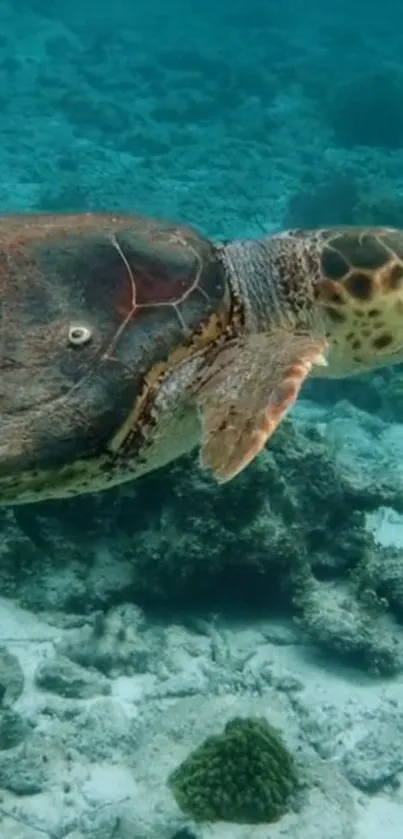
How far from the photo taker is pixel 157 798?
14.0 ft

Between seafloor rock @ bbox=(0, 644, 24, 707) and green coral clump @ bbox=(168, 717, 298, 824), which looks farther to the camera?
seafloor rock @ bbox=(0, 644, 24, 707)

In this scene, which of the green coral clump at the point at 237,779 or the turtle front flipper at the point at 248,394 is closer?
the turtle front flipper at the point at 248,394

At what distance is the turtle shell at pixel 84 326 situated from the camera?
9.25 ft

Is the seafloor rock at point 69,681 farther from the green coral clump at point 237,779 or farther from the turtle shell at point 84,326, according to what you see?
the turtle shell at point 84,326

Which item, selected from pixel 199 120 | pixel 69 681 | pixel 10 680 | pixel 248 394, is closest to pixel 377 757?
pixel 69 681

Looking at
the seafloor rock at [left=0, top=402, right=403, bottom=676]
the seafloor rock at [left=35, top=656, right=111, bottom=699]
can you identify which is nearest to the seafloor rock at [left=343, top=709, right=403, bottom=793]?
the seafloor rock at [left=0, top=402, right=403, bottom=676]

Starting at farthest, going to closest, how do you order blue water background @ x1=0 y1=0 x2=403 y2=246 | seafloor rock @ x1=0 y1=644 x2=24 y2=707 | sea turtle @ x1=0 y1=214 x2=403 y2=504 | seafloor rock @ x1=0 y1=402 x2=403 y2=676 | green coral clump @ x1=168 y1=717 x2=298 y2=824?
blue water background @ x1=0 y1=0 x2=403 y2=246 < seafloor rock @ x1=0 y1=402 x2=403 y2=676 < seafloor rock @ x1=0 y1=644 x2=24 y2=707 < green coral clump @ x1=168 y1=717 x2=298 y2=824 < sea turtle @ x1=0 y1=214 x2=403 y2=504

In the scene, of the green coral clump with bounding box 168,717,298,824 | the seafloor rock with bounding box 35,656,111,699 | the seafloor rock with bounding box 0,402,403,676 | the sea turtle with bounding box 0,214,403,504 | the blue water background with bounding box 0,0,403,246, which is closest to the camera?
the sea turtle with bounding box 0,214,403,504

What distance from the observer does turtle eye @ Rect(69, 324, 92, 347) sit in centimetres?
290

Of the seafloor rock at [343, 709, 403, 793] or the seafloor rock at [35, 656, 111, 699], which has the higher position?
the seafloor rock at [343, 709, 403, 793]

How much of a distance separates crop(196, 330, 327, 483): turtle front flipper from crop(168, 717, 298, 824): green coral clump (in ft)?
7.46

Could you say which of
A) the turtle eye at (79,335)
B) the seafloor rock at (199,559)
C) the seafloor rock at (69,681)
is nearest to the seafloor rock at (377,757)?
the seafloor rock at (199,559)

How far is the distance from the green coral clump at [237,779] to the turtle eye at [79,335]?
250 cm

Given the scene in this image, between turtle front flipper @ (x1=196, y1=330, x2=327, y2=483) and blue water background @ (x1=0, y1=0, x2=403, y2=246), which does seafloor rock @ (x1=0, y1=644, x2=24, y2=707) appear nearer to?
turtle front flipper @ (x1=196, y1=330, x2=327, y2=483)
